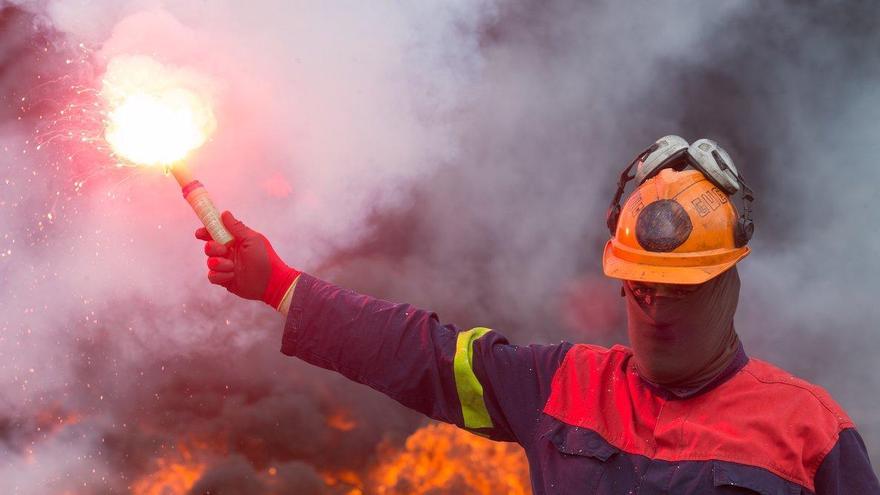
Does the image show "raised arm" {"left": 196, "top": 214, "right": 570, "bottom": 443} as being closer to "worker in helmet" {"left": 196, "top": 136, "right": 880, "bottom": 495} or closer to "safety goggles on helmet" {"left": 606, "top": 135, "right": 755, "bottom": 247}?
"worker in helmet" {"left": 196, "top": 136, "right": 880, "bottom": 495}

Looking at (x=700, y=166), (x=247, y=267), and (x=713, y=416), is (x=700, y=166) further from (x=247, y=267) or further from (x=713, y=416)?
(x=247, y=267)

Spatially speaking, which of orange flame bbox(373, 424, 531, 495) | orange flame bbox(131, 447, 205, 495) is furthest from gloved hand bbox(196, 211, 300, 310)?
orange flame bbox(131, 447, 205, 495)

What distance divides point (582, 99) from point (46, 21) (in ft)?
15.9

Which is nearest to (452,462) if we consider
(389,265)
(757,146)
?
(389,265)

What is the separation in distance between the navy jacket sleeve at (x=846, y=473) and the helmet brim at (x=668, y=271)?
681mm

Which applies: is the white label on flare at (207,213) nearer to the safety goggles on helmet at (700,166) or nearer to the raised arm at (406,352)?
the raised arm at (406,352)

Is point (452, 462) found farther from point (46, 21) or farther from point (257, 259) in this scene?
point (46, 21)

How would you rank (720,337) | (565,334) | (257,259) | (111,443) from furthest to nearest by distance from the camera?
(565,334) < (111,443) < (257,259) < (720,337)

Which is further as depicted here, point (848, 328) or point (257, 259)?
point (848, 328)

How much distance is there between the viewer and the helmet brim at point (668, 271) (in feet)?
9.04

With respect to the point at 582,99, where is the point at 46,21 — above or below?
above

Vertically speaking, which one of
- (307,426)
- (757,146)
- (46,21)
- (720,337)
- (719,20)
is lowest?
(720,337)

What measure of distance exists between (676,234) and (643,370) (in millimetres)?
520

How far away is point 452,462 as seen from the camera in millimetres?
7211
